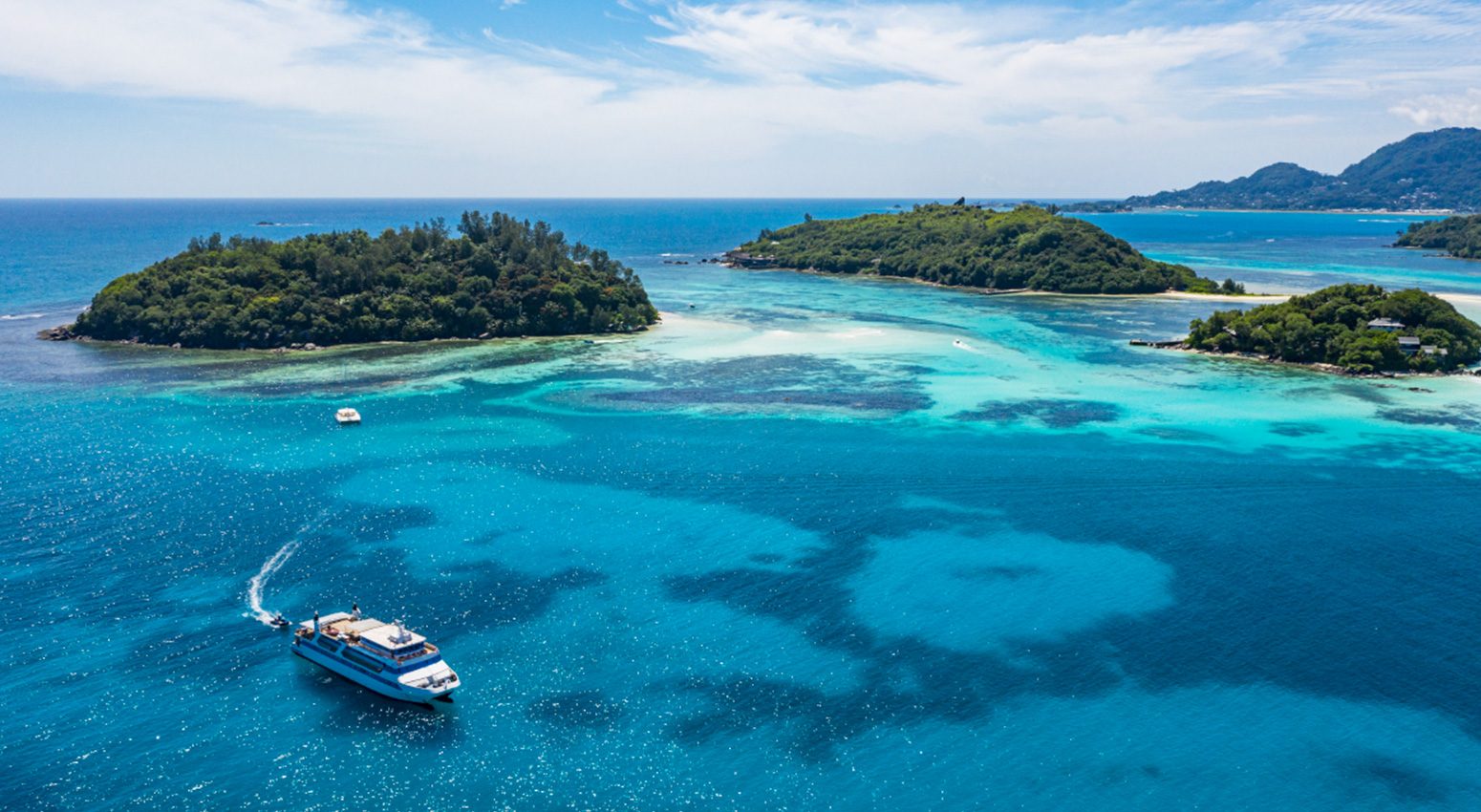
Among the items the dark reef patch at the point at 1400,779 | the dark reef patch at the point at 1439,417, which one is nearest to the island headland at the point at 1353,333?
the dark reef patch at the point at 1439,417

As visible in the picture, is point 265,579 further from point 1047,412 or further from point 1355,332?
point 1355,332

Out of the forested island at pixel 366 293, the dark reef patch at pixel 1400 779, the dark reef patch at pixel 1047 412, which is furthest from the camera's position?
the forested island at pixel 366 293

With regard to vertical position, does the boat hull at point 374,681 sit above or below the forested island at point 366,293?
below

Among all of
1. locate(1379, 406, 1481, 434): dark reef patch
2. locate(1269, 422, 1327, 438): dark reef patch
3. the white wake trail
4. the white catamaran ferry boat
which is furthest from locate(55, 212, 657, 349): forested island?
locate(1379, 406, 1481, 434): dark reef patch

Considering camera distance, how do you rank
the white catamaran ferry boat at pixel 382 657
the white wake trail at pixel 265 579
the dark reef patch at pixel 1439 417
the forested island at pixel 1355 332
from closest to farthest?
the white catamaran ferry boat at pixel 382 657, the white wake trail at pixel 265 579, the dark reef patch at pixel 1439 417, the forested island at pixel 1355 332

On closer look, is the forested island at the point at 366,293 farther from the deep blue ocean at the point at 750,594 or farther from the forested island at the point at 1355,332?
the forested island at the point at 1355,332

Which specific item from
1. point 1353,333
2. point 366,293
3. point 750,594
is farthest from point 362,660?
point 1353,333
